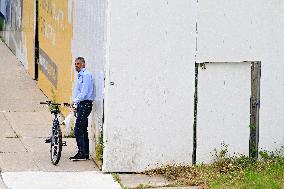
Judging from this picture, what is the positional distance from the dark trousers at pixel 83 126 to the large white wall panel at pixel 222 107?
6.16ft

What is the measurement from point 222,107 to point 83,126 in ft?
7.77

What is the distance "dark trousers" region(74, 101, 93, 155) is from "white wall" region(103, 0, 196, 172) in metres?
0.75

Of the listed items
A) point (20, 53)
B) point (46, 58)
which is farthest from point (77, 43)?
point (20, 53)

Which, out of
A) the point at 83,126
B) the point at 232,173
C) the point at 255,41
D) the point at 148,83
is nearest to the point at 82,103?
the point at 83,126

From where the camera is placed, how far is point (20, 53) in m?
24.8

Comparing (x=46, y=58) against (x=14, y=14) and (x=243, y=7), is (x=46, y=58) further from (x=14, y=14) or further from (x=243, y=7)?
(x=243, y=7)

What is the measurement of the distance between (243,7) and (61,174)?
13.2 feet

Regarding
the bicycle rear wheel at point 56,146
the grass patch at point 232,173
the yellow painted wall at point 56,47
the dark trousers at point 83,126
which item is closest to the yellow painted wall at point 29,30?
the yellow painted wall at point 56,47

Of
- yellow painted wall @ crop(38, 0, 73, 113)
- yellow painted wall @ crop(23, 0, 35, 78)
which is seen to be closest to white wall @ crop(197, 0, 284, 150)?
yellow painted wall @ crop(38, 0, 73, 113)

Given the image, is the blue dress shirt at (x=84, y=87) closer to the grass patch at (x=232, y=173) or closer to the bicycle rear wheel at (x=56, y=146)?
the bicycle rear wheel at (x=56, y=146)

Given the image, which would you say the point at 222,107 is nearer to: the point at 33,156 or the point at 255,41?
the point at 255,41

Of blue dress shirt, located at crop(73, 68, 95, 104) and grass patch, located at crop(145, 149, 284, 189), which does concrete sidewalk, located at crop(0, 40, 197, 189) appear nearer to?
grass patch, located at crop(145, 149, 284, 189)

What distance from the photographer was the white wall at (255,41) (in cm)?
1401

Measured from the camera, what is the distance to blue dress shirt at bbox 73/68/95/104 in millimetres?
14281
